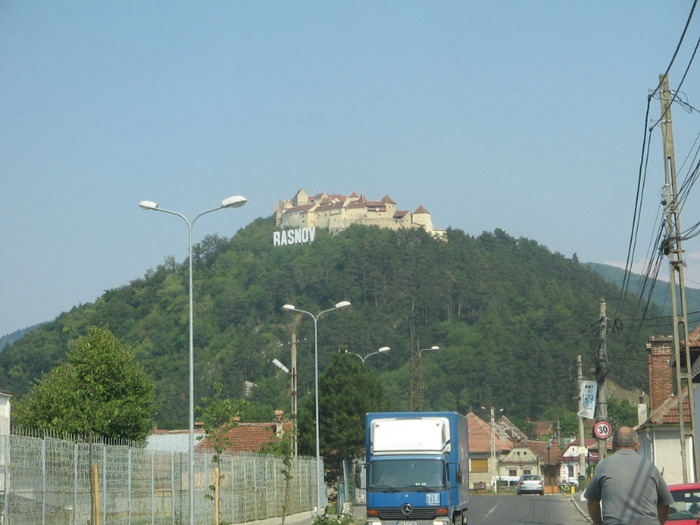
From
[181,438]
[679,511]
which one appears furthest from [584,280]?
[679,511]

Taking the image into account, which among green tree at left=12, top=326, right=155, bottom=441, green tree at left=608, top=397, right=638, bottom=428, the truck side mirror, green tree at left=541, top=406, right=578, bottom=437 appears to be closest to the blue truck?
the truck side mirror

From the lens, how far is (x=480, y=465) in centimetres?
12000

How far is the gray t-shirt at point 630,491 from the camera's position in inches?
297

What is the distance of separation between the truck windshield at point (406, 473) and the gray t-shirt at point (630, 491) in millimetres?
15670

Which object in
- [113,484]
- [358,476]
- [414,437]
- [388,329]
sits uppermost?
[388,329]

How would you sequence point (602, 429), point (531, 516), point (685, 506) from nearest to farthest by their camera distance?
point (685, 506) < point (602, 429) < point (531, 516)

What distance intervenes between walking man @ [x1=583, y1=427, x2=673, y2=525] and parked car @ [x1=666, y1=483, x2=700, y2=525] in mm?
7297

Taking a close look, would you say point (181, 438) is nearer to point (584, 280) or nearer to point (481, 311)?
point (481, 311)

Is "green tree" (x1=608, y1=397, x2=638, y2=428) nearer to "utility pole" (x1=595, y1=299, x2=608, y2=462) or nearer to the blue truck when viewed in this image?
"utility pole" (x1=595, y1=299, x2=608, y2=462)

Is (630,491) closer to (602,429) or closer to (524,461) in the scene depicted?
(602,429)

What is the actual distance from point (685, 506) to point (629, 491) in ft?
25.3

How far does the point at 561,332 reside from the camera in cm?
14988

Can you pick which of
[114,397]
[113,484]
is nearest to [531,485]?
[114,397]

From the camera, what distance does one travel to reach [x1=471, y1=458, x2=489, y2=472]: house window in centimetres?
11912
